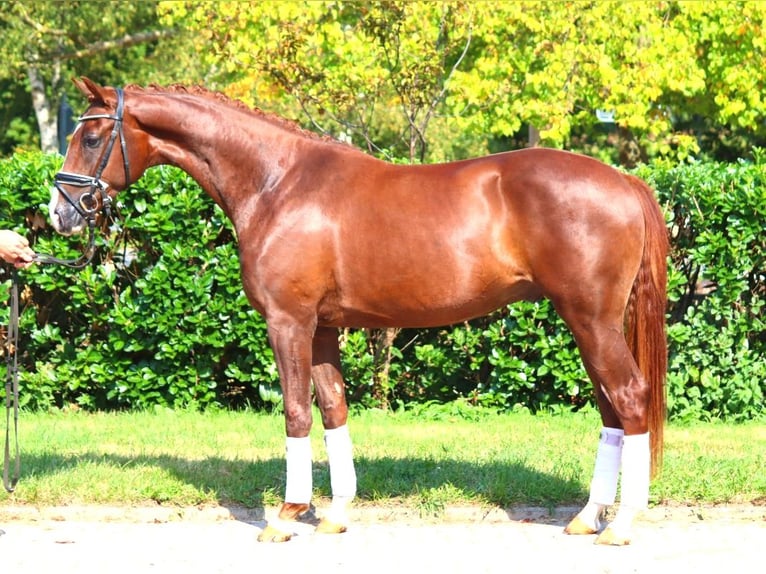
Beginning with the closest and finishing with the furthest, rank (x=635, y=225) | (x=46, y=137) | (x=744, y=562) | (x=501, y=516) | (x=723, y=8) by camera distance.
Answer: (x=744, y=562) < (x=635, y=225) < (x=501, y=516) < (x=723, y=8) < (x=46, y=137)

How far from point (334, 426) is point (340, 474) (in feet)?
0.89

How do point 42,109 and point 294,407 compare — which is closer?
point 294,407

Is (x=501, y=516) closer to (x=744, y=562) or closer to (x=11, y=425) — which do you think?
(x=744, y=562)

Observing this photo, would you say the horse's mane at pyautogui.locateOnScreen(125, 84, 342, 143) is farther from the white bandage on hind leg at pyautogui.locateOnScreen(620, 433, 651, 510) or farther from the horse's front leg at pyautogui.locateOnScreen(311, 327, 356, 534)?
the white bandage on hind leg at pyautogui.locateOnScreen(620, 433, 651, 510)

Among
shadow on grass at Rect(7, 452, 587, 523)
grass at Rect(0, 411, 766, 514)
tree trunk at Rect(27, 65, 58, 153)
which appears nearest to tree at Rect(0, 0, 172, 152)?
tree trunk at Rect(27, 65, 58, 153)

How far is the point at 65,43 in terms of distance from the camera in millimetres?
28219

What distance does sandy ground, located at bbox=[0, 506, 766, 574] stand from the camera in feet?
16.5

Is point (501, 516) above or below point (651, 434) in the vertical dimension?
below

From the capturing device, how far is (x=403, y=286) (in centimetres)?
548

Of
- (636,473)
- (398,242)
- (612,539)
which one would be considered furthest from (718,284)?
(398,242)

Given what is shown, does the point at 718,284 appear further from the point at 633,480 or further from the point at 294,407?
the point at 294,407

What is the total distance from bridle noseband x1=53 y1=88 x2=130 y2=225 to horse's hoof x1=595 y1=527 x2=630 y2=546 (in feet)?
10.4

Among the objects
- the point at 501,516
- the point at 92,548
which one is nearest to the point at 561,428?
the point at 501,516

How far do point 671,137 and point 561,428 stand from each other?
31.4 feet
